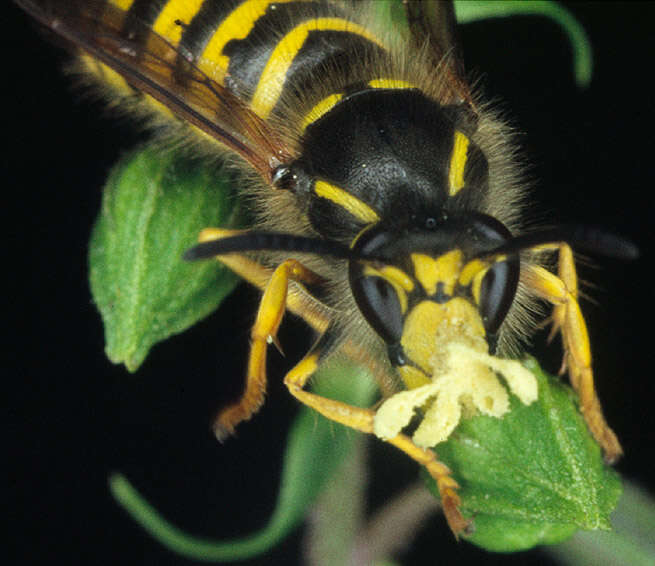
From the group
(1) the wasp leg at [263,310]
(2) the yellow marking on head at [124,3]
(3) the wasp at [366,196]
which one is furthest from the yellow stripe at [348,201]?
(2) the yellow marking on head at [124,3]

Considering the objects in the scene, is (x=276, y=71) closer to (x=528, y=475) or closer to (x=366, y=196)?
(x=366, y=196)

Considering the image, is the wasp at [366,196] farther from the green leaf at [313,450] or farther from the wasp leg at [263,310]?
the green leaf at [313,450]

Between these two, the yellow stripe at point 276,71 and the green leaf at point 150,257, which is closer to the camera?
the green leaf at point 150,257

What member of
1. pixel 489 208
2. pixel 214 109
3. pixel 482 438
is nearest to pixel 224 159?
pixel 214 109

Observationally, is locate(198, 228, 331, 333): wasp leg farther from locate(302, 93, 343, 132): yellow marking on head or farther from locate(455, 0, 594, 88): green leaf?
locate(455, 0, 594, 88): green leaf

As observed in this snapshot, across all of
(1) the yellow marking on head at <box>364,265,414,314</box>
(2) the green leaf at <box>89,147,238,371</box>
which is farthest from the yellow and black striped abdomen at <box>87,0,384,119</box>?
(1) the yellow marking on head at <box>364,265,414,314</box>
